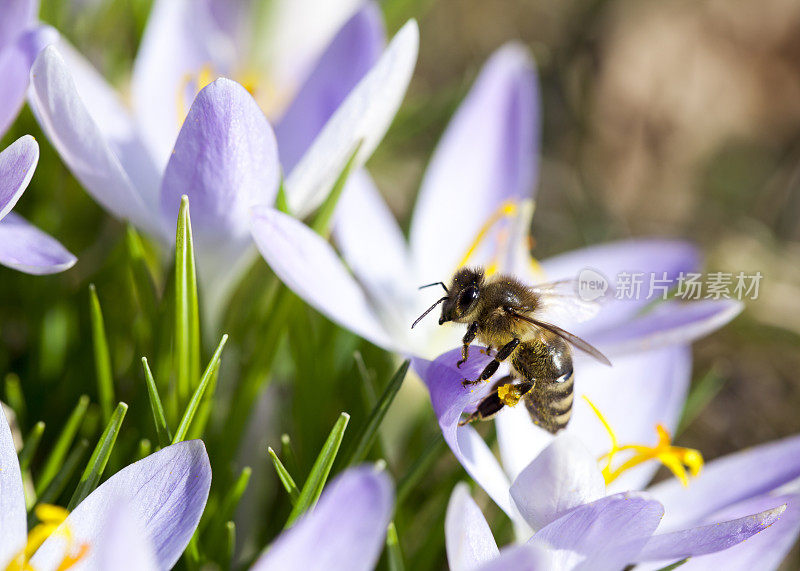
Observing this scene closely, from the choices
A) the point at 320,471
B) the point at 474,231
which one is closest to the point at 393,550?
the point at 320,471

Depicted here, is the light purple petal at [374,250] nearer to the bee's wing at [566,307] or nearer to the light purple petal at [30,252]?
the bee's wing at [566,307]

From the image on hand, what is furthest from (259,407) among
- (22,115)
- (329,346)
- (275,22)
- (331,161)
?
(275,22)

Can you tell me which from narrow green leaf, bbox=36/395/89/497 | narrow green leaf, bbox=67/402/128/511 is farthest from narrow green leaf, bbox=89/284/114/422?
narrow green leaf, bbox=67/402/128/511

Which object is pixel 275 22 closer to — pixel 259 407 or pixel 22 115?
pixel 22 115

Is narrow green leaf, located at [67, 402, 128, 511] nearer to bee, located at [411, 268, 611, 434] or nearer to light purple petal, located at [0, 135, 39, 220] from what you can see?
light purple petal, located at [0, 135, 39, 220]

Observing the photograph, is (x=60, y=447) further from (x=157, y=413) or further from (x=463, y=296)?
(x=463, y=296)
